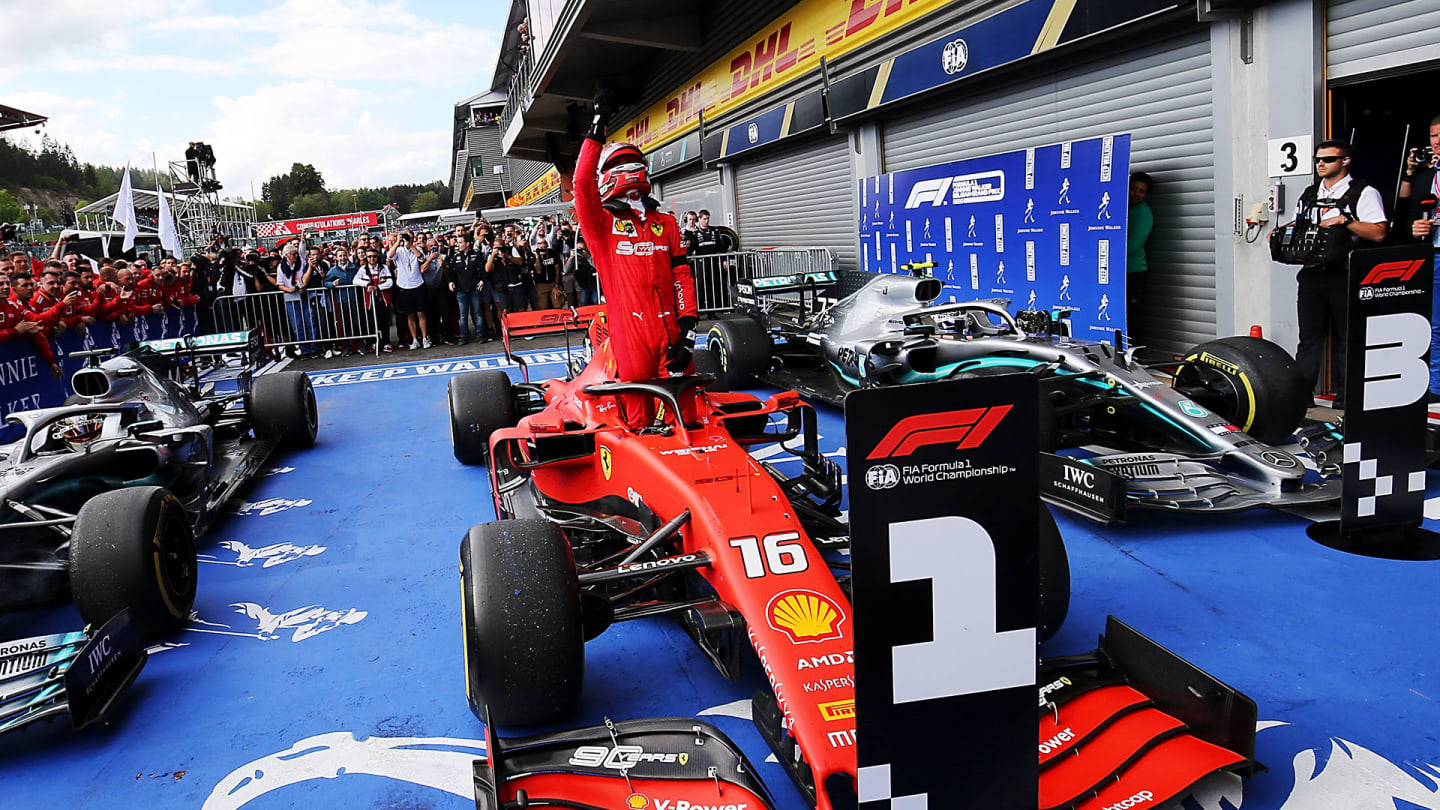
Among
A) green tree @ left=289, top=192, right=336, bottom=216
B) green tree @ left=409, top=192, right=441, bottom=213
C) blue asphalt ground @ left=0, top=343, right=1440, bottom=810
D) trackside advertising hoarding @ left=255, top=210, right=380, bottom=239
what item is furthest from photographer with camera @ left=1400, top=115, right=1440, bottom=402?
green tree @ left=409, top=192, right=441, bottom=213

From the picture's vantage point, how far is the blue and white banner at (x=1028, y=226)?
8172mm

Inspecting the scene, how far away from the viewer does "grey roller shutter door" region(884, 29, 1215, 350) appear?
25.4 ft

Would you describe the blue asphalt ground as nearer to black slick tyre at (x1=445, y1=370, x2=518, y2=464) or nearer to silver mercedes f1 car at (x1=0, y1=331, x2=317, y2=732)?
silver mercedes f1 car at (x1=0, y1=331, x2=317, y2=732)

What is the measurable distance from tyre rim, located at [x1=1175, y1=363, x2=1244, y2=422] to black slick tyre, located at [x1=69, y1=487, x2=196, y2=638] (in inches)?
231

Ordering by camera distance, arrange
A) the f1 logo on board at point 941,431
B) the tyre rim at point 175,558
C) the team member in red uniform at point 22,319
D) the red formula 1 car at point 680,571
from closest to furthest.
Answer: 1. the f1 logo on board at point 941,431
2. the red formula 1 car at point 680,571
3. the tyre rim at point 175,558
4. the team member in red uniform at point 22,319

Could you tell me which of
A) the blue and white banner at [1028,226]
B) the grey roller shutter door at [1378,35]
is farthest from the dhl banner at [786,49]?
the grey roller shutter door at [1378,35]

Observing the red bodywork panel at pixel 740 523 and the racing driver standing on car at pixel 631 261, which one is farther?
the racing driver standing on car at pixel 631 261

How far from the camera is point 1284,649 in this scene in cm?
355

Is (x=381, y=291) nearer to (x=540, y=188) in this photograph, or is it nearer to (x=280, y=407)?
(x=280, y=407)

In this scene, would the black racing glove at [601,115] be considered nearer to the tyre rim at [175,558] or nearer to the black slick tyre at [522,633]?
the black slick tyre at [522,633]

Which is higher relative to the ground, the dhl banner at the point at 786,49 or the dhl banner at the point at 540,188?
the dhl banner at the point at 540,188

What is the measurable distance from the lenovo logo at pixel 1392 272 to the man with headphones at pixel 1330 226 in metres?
1.57

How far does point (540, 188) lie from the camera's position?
5269cm

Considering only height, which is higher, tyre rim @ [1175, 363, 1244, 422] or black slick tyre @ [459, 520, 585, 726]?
tyre rim @ [1175, 363, 1244, 422]
